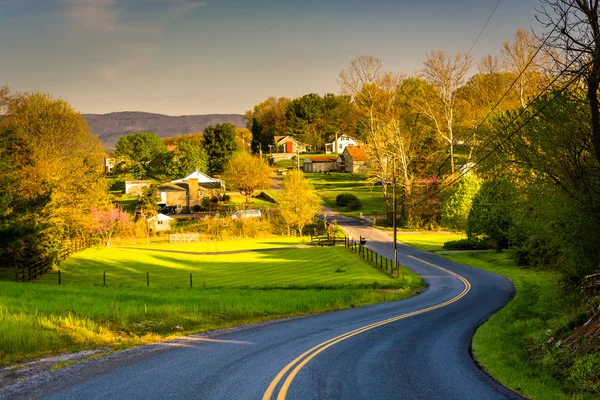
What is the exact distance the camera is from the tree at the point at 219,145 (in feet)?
432

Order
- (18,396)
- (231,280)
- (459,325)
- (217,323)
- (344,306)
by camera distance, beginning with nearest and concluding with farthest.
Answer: (18,396) → (217,323) → (459,325) → (344,306) → (231,280)

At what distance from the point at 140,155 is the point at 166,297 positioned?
363 feet

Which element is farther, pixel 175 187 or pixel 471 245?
pixel 175 187

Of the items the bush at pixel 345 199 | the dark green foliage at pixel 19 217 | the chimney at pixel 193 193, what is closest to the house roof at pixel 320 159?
the bush at pixel 345 199

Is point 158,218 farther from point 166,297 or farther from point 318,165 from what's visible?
point 318,165

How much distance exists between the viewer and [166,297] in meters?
23.7

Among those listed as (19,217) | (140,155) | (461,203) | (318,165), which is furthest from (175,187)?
(19,217)

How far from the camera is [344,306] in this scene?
2520 centimetres

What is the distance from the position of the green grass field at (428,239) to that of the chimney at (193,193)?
45.5 meters

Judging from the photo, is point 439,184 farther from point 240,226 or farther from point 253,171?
point 253,171

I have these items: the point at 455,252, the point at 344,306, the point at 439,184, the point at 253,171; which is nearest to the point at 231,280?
the point at 344,306

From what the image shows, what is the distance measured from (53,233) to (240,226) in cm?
3115

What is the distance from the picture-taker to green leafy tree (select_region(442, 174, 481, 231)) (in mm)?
55938

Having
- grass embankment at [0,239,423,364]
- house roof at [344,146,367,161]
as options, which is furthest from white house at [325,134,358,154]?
grass embankment at [0,239,423,364]
